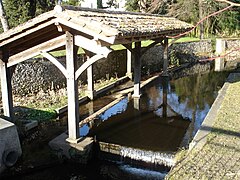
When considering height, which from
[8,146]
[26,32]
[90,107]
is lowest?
[90,107]

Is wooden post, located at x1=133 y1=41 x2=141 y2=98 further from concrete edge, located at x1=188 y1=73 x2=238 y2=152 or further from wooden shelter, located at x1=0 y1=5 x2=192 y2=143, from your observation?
concrete edge, located at x1=188 y1=73 x2=238 y2=152

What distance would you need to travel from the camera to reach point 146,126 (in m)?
9.27

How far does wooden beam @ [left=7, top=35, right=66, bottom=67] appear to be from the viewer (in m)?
7.18

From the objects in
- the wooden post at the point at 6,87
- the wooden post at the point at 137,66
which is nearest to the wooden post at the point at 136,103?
the wooden post at the point at 137,66

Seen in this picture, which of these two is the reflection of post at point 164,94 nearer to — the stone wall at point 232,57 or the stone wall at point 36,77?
the stone wall at point 36,77

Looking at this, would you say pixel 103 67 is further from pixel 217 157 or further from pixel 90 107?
pixel 217 157

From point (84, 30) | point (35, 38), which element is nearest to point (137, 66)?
point (35, 38)

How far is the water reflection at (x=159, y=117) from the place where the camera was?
811 cm

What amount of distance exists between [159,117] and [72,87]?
4.27 m

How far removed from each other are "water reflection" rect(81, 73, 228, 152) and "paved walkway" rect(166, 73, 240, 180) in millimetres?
1259

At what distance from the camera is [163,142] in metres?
7.93

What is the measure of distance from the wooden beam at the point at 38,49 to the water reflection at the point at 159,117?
286cm

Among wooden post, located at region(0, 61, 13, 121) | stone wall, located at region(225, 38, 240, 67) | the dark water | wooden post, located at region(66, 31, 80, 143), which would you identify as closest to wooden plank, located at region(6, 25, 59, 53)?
wooden post, located at region(0, 61, 13, 121)

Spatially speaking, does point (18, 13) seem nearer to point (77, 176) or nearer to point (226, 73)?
point (226, 73)
